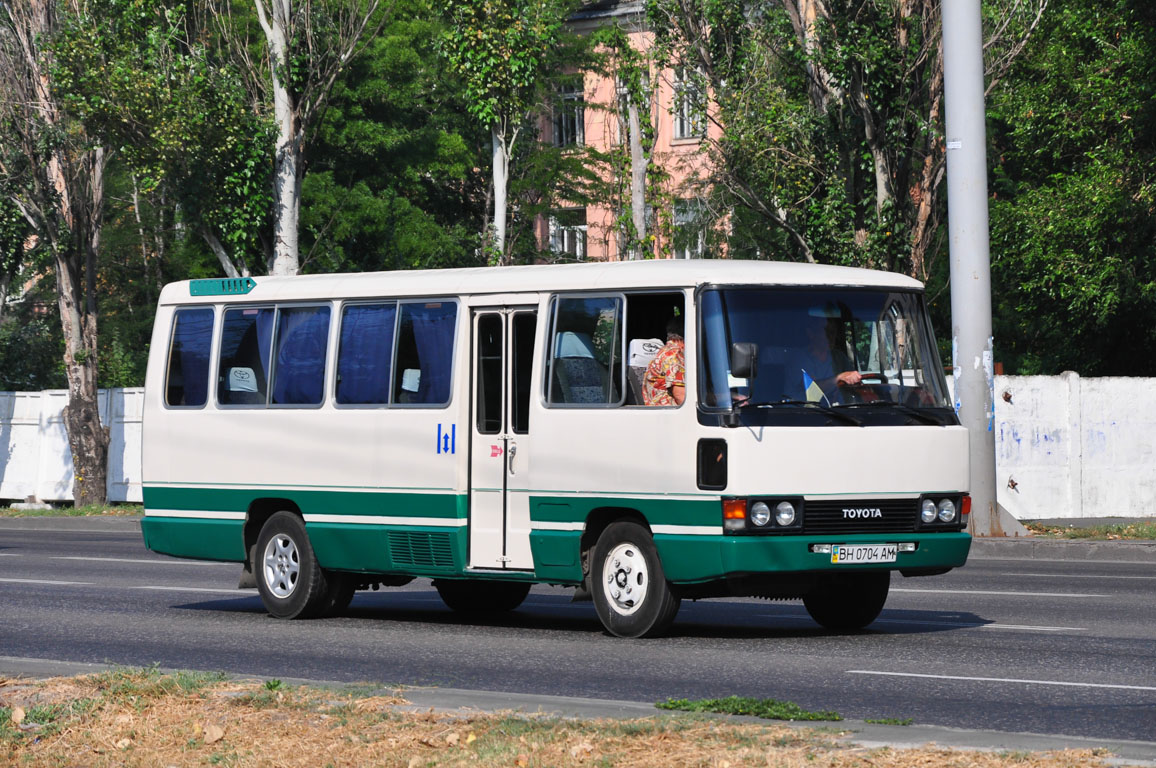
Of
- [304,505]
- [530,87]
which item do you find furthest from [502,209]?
[304,505]

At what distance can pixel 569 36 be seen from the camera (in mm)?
54125

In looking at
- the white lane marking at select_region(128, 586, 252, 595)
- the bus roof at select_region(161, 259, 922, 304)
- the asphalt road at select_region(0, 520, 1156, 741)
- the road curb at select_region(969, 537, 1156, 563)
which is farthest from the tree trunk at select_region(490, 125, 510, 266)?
the bus roof at select_region(161, 259, 922, 304)

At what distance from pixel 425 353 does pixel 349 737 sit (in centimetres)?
673

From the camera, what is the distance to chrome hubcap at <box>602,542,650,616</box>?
42.6 feet

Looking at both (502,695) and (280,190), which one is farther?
(280,190)

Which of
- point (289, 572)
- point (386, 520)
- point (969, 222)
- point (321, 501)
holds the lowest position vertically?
point (289, 572)

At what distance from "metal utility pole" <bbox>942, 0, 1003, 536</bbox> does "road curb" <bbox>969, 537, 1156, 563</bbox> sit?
796 mm

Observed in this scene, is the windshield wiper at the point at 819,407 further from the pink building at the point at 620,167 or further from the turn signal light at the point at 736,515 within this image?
the pink building at the point at 620,167

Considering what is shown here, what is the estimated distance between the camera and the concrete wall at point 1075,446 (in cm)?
2659

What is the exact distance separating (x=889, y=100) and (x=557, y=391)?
53.7 ft

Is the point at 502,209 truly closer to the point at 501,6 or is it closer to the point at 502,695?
the point at 501,6

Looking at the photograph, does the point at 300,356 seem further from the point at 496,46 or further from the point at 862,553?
the point at 496,46

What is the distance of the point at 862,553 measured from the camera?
12711 mm

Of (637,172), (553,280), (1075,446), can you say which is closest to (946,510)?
(553,280)
